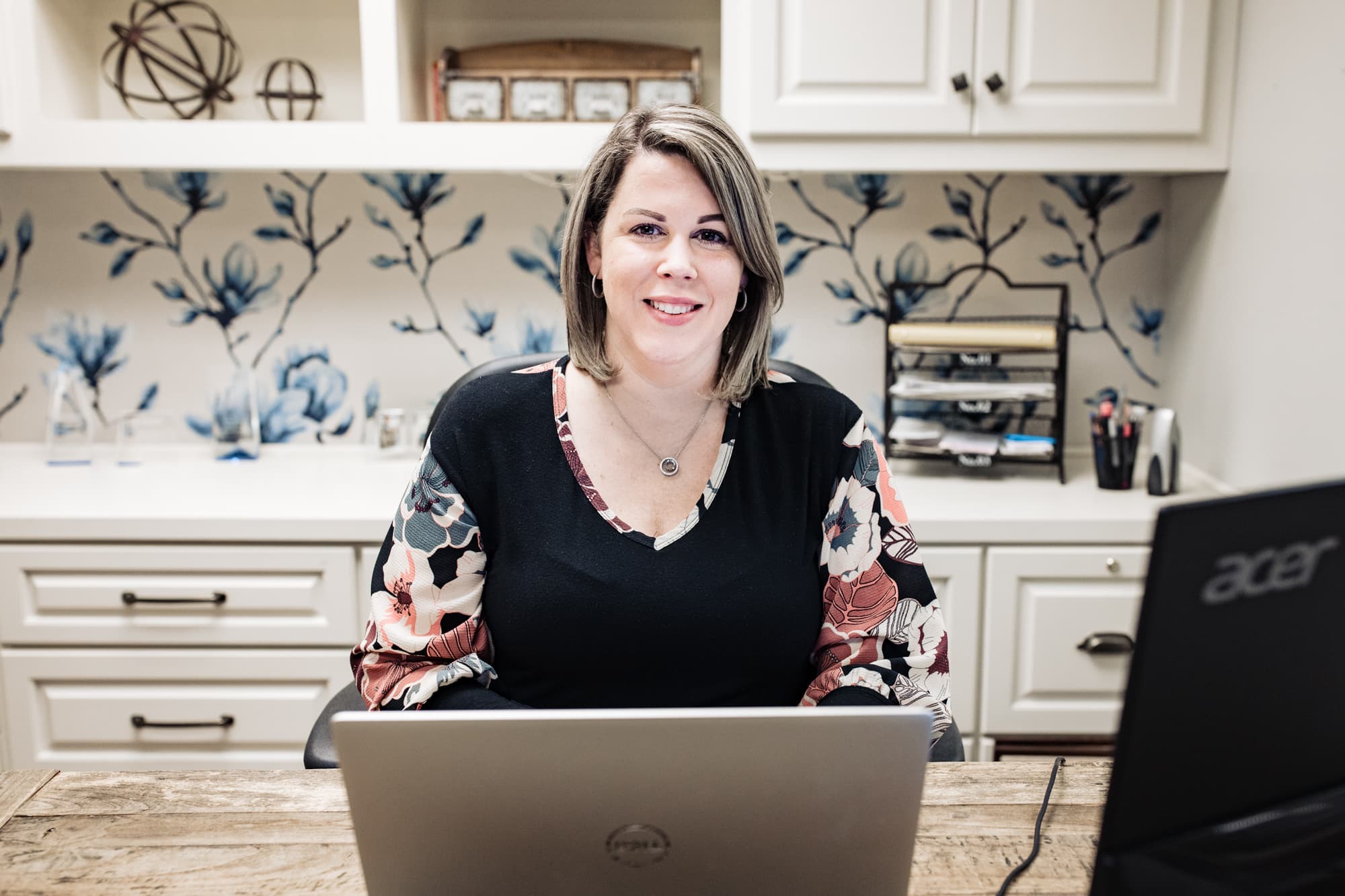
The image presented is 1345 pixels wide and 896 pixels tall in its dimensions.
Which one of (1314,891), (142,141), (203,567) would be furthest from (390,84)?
(1314,891)

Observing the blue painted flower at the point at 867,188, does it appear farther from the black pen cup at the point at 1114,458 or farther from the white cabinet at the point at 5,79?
the white cabinet at the point at 5,79

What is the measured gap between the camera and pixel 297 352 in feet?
7.91

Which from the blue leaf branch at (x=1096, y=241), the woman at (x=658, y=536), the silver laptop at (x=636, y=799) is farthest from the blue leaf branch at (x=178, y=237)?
the silver laptop at (x=636, y=799)

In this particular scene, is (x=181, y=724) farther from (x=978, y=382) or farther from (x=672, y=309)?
(x=978, y=382)

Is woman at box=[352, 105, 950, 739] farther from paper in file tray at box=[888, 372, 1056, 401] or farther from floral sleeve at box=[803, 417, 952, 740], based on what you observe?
paper in file tray at box=[888, 372, 1056, 401]

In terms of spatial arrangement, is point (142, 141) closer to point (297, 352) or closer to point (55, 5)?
point (55, 5)

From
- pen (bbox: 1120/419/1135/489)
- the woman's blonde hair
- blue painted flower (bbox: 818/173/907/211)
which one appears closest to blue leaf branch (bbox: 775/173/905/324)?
blue painted flower (bbox: 818/173/907/211)

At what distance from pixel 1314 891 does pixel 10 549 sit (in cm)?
198

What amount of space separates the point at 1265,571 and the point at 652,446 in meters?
0.83

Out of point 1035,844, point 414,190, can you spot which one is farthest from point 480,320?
point 1035,844

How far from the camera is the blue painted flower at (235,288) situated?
2377 mm

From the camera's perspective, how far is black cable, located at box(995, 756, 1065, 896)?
832mm

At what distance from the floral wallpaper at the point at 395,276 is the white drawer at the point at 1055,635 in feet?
2.03

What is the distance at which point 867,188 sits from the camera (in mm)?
2363
